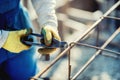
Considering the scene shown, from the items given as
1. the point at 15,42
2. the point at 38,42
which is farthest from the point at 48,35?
the point at 15,42

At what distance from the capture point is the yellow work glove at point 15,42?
146 cm

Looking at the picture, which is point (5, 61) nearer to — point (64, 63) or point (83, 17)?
point (64, 63)

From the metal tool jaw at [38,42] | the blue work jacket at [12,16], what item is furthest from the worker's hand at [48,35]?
the blue work jacket at [12,16]

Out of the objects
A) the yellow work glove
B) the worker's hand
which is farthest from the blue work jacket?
the worker's hand

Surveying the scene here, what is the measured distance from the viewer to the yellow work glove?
1.46 meters

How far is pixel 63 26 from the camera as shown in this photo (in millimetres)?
3137

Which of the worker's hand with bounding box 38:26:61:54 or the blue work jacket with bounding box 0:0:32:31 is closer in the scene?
the worker's hand with bounding box 38:26:61:54

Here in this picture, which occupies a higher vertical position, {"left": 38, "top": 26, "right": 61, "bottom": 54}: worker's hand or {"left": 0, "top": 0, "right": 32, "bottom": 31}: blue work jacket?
{"left": 0, "top": 0, "right": 32, "bottom": 31}: blue work jacket

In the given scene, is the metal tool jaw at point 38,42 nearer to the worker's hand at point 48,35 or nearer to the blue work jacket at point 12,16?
the worker's hand at point 48,35

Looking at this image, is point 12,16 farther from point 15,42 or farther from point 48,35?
point 48,35

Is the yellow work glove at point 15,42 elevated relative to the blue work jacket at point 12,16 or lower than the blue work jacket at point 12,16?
lower

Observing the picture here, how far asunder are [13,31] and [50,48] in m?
0.24

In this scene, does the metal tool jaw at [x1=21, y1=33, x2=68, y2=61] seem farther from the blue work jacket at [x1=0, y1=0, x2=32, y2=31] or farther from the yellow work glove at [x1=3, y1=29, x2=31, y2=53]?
the blue work jacket at [x1=0, y1=0, x2=32, y2=31]

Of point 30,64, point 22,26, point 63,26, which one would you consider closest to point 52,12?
point 22,26
